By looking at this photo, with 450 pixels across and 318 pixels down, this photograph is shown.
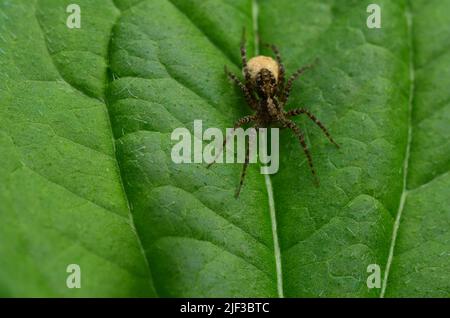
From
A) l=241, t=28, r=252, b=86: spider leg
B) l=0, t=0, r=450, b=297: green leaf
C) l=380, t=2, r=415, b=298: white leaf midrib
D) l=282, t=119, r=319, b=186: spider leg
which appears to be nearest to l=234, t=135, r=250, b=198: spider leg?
l=0, t=0, r=450, b=297: green leaf

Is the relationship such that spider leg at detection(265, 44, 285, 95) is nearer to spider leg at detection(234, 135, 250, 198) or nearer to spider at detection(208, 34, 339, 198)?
spider at detection(208, 34, 339, 198)

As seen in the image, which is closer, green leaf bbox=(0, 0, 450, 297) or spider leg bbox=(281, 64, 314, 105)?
green leaf bbox=(0, 0, 450, 297)

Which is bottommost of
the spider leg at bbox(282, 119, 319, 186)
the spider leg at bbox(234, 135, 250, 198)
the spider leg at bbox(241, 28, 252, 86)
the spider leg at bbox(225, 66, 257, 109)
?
the spider leg at bbox(234, 135, 250, 198)

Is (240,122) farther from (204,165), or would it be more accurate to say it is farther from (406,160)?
(406,160)

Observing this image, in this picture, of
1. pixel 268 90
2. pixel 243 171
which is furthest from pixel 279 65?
pixel 243 171

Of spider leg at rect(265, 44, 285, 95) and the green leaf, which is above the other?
spider leg at rect(265, 44, 285, 95)

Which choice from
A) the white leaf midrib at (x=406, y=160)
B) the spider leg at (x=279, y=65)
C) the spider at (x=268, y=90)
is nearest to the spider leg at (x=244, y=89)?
the spider at (x=268, y=90)
